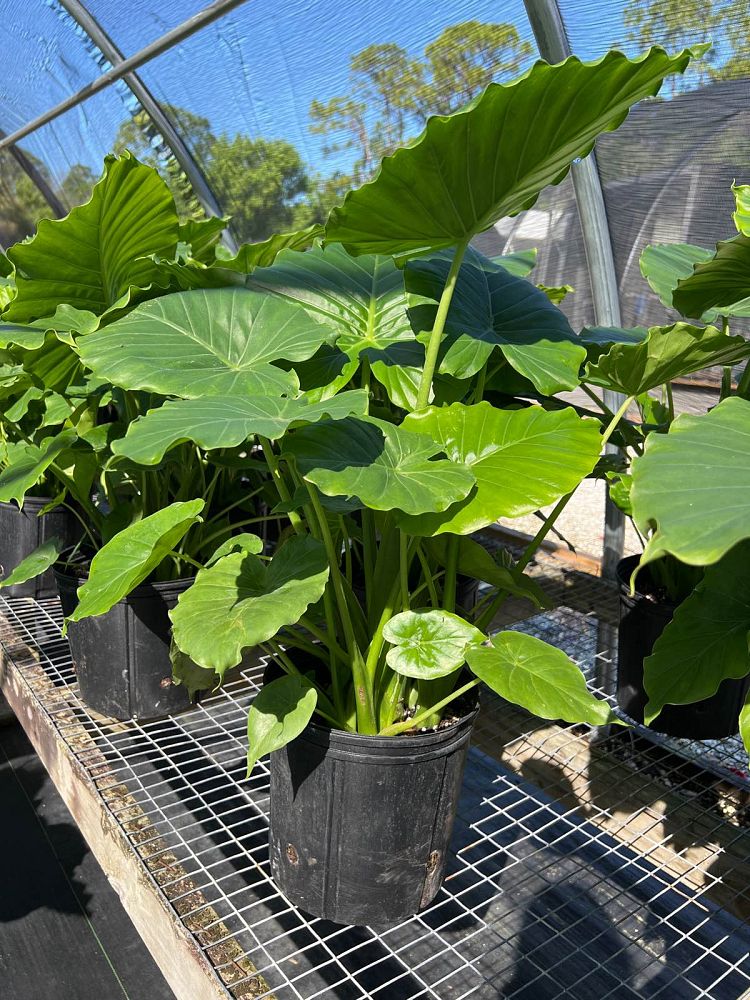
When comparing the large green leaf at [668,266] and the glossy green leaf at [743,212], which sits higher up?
the glossy green leaf at [743,212]

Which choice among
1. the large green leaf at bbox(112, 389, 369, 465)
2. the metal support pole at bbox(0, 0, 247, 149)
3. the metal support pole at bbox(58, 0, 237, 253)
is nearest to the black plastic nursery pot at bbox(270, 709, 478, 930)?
the large green leaf at bbox(112, 389, 369, 465)

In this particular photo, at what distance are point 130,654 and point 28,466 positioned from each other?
1.09 ft

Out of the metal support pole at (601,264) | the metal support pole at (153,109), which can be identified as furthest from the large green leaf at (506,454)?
the metal support pole at (153,109)

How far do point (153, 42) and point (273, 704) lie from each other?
2854mm

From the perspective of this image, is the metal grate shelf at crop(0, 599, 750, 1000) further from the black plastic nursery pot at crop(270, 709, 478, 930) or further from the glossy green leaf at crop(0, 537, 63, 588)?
the glossy green leaf at crop(0, 537, 63, 588)

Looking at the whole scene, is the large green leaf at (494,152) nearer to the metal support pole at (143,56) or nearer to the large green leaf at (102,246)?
the large green leaf at (102,246)

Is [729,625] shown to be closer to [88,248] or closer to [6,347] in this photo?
[88,248]

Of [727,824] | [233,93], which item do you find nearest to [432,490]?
[727,824]

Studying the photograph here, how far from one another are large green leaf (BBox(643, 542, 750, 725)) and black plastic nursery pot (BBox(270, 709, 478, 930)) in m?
0.21

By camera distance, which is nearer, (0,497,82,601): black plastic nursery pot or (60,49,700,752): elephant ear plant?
(60,49,700,752): elephant ear plant

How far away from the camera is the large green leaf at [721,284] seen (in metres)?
0.88

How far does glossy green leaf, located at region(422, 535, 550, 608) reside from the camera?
0.90 meters

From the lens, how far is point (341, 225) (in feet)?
2.75

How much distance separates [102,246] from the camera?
4.11 ft
